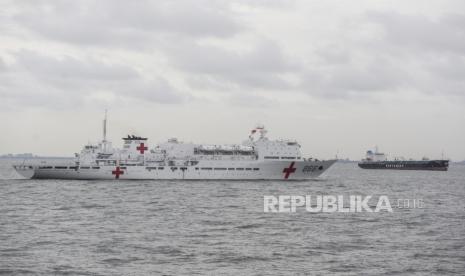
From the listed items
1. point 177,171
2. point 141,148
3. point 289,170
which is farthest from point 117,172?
point 289,170

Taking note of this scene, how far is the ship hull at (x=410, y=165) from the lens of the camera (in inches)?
6521

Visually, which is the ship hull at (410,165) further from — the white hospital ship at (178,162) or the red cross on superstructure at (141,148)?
the red cross on superstructure at (141,148)

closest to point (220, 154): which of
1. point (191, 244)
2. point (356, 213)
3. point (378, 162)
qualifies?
point (356, 213)

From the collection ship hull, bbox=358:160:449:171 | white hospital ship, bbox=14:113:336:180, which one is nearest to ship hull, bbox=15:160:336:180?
white hospital ship, bbox=14:113:336:180

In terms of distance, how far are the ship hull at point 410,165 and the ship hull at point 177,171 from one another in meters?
105

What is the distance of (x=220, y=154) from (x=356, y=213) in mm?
34590

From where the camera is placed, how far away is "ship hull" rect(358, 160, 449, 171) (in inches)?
6521

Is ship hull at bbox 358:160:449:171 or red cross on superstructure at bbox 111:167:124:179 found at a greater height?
ship hull at bbox 358:160:449:171

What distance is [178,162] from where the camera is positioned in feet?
228

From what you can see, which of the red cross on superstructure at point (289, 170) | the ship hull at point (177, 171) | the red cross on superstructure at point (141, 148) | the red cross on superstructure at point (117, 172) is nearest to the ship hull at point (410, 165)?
the red cross on superstructure at point (289, 170)

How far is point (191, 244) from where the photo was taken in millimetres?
24797

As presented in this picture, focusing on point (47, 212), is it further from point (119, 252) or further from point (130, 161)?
point (130, 161)

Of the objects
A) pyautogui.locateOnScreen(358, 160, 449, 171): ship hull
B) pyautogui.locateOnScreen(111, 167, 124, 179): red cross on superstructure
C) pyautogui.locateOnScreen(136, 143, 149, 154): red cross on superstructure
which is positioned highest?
pyautogui.locateOnScreen(136, 143, 149, 154): red cross on superstructure

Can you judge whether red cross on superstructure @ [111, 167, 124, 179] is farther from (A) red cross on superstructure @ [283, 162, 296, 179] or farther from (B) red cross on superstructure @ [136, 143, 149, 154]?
(A) red cross on superstructure @ [283, 162, 296, 179]
